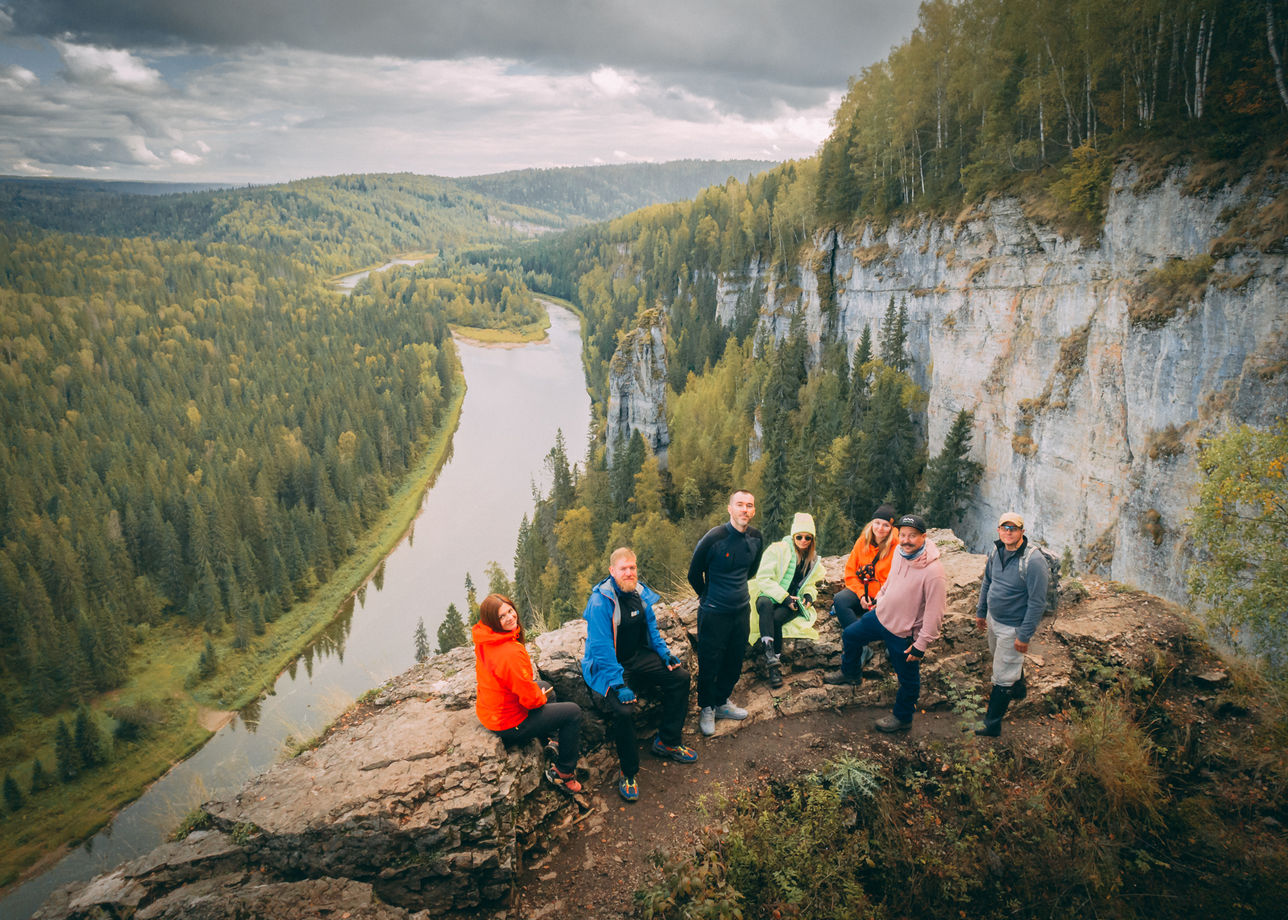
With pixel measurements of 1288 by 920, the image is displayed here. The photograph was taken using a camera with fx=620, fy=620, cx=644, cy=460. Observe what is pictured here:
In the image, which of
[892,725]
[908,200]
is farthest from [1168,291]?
[908,200]

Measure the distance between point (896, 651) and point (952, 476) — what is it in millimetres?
24095

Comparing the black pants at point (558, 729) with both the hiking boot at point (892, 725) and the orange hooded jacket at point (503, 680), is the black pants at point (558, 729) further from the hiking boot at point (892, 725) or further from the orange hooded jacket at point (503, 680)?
the hiking boot at point (892, 725)

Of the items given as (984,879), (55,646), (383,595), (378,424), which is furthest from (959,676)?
(378,424)

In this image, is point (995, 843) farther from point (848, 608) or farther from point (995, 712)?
point (848, 608)

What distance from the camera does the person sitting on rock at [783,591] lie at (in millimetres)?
7215

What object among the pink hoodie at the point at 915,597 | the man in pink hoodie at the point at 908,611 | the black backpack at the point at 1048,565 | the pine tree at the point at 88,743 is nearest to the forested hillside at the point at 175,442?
the pine tree at the point at 88,743

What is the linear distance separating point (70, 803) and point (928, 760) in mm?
41708

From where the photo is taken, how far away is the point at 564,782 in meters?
5.74

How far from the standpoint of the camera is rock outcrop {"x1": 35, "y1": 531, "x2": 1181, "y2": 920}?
15.8ft

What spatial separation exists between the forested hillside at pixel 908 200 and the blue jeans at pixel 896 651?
592 inches

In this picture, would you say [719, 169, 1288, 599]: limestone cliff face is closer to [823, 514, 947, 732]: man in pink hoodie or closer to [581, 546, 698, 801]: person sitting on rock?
[823, 514, 947, 732]: man in pink hoodie

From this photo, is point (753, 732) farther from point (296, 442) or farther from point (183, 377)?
point (183, 377)

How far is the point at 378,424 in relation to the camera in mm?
71625

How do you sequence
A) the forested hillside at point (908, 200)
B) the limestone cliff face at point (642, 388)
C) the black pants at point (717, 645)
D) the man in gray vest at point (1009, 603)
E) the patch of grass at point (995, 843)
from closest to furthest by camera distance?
the patch of grass at point (995, 843) → the man in gray vest at point (1009, 603) → the black pants at point (717, 645) → the forested hillside at point (908, 200) → the limestone cliff face at point (642, 388)
